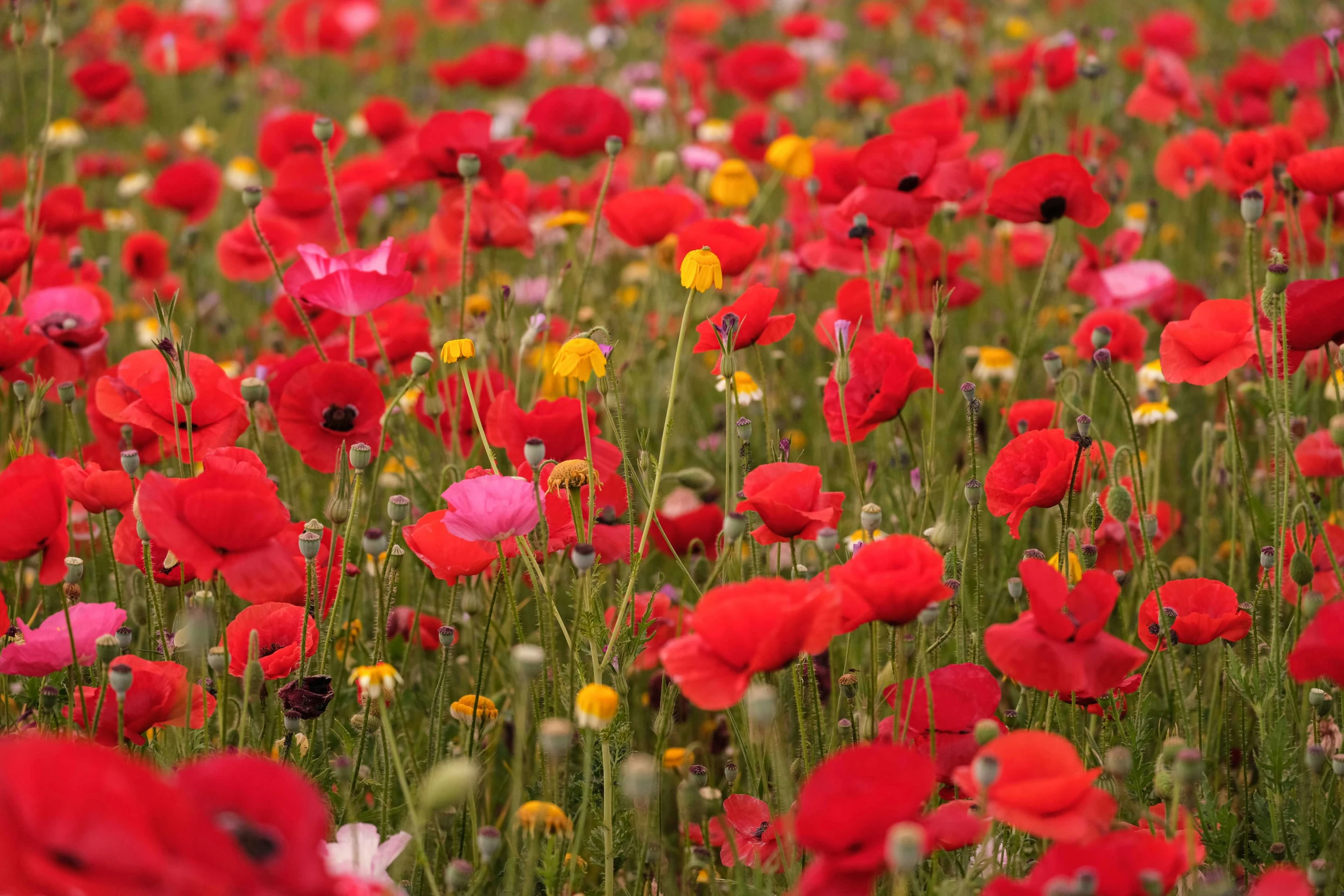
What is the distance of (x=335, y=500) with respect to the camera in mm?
1642

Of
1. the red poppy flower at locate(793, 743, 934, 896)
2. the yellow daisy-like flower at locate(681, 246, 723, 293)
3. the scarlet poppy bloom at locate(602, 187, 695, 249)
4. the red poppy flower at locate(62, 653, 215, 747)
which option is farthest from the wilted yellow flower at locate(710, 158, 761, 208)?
the red poppy flower at locate(793, 743, 934, 896)

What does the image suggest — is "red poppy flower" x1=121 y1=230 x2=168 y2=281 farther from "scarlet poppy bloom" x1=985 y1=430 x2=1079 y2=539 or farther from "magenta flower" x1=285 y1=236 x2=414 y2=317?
"scarlet poppy bloom" x1=985 y1=430 x2=1079 y2=539

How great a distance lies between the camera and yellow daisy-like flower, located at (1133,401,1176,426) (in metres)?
2.31

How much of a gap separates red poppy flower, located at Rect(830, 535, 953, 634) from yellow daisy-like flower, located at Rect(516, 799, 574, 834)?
1.26 feet

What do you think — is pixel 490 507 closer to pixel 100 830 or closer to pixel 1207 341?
pixel 100 830

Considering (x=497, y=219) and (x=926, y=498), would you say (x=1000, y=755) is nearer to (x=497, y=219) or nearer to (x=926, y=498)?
(x=926, y=498)

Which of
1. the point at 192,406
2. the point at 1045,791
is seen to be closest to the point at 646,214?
the point at 192,406

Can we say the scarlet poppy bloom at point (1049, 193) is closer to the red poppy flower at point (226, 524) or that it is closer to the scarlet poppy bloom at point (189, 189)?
the red poppy flower at point (226, 524)

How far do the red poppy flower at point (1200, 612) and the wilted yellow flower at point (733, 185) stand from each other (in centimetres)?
154

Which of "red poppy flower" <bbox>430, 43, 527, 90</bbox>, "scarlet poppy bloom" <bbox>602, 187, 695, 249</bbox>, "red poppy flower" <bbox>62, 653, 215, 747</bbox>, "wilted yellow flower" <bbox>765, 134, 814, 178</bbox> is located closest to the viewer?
"red poppy flower" <bbox>62, 653, 215, 747</bbox>

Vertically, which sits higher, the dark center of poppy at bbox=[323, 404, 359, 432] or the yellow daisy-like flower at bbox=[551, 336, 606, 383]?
the yellow daisy-like flower at bbox=[551, 336, 606, 383]

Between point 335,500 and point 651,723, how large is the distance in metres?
0.71

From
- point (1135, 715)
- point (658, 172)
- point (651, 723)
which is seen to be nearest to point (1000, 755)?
point (1135, 715)

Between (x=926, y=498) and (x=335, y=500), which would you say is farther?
(x=926, y=498)
